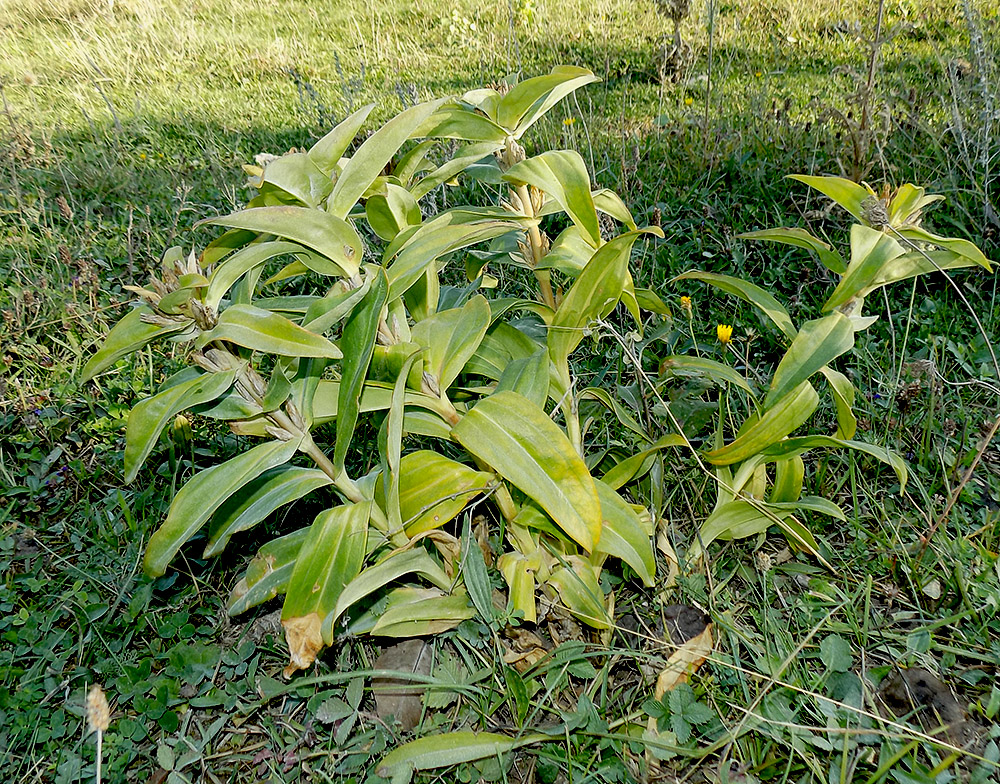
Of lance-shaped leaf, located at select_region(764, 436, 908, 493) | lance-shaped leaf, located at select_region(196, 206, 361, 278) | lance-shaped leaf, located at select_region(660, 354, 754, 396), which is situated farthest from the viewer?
lance-shaped leaf, located at select_region(660, 354, 754, 396)

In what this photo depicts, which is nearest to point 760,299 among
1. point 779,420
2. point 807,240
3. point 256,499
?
point 807,240

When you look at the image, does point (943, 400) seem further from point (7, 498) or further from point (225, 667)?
point (7, 498)

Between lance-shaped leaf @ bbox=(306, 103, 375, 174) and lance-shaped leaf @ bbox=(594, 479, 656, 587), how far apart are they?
2.59ft

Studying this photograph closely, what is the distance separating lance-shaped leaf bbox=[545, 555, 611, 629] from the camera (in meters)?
1.63

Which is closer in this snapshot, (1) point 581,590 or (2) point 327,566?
(2) point 327,566

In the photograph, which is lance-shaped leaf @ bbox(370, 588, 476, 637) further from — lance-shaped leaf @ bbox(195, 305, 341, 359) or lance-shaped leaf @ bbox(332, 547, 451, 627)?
lance-shaped leaf @ bbox(195, 305, 341, 359)

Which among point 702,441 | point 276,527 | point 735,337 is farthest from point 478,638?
point 735,337

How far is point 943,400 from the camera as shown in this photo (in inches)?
83.4

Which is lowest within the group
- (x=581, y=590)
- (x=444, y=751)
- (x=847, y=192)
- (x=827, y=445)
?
(x=444, y=751)

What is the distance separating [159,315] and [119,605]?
101 cm

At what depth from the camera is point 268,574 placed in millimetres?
1630

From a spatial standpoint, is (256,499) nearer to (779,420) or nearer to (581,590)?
(581,590)

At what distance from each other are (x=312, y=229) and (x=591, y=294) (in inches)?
20.7

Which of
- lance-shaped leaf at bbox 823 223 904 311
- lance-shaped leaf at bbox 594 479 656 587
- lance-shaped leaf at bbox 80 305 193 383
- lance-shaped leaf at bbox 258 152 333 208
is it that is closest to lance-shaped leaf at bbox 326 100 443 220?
lance-shaped leaf at bbox 258 152 333 208
